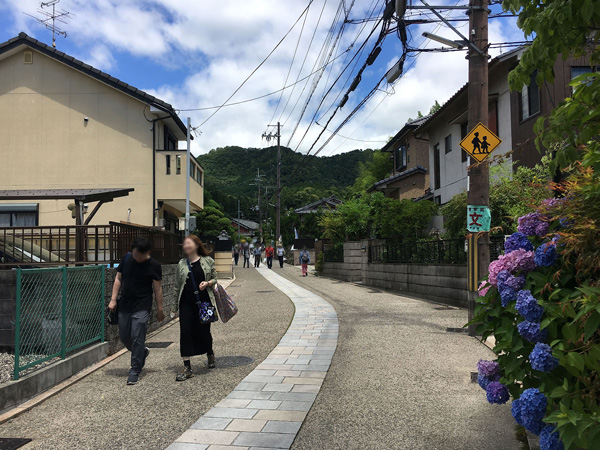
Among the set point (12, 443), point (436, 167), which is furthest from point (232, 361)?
point (436, 167)

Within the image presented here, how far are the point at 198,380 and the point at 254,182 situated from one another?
52.5 metres

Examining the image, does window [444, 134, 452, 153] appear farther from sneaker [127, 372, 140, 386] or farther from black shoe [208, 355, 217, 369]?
sneaker [127, 372, 140, 386]

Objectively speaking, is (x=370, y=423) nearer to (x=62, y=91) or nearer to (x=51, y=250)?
(x=51, y=250)

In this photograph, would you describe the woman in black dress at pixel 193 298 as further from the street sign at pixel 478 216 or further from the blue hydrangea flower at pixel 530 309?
the street sign at pixel 478 216

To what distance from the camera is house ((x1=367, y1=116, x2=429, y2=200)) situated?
2641cm

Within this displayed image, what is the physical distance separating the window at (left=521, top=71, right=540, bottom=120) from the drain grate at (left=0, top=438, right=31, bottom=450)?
1475 centimetres

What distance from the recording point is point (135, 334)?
18.3 feet

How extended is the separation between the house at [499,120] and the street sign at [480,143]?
8.18 ft

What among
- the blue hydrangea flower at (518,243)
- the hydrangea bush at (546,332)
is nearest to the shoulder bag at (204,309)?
the hydrangea bush at (546,332)

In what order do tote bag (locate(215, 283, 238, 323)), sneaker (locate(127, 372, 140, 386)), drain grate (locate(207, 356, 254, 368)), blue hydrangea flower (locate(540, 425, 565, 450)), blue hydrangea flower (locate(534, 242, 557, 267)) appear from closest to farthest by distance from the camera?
blue hydrangea flower (locate(540, 425, 565, 450)) < blue hydrangea flower (locate(534, 242, 557, 267)) < sneaker (locate(127, 372, 140, 386)) < tote bag (locate(215, 283, 238, 323)) < drain grate (locate(207, 356, 254, 368))

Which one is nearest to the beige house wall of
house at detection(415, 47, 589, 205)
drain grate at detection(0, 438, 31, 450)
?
house at detection(415, 47, 589, 205)

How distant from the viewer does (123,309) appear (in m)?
5.66

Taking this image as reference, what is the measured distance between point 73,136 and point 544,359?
20.6m

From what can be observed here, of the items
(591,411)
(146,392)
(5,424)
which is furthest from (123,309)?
(591,411)
